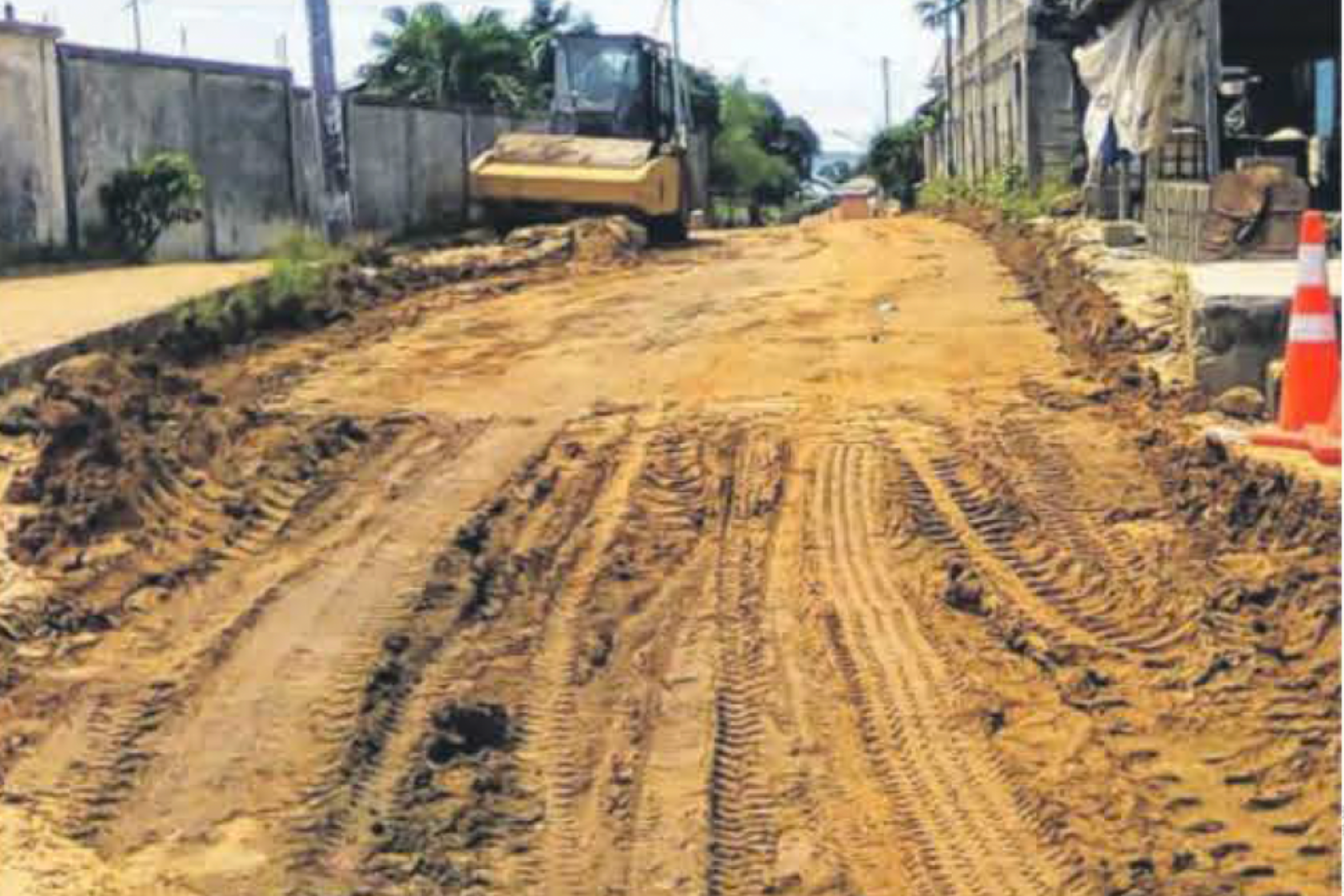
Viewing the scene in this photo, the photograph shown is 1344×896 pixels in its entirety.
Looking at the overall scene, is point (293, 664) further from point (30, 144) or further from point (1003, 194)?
point (1003, 194)

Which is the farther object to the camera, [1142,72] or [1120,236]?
[1142,72]

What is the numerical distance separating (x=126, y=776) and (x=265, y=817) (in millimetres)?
548

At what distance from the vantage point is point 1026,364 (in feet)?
37.0

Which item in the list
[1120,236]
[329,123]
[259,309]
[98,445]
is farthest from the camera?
[329,123]

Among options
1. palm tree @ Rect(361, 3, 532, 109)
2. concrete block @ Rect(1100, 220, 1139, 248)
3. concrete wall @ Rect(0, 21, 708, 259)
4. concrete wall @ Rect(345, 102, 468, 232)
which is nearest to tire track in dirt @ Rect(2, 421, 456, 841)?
concrete block @ Rect(1100, 220, 1139, 248)

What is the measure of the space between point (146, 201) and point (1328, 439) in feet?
50.7

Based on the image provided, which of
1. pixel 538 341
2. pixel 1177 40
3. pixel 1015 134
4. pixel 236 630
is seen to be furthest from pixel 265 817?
pixel 1015 134

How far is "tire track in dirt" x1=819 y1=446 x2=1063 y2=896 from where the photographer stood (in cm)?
519

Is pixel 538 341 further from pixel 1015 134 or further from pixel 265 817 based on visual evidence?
pixel 1015 134

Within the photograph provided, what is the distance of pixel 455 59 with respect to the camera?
165ft

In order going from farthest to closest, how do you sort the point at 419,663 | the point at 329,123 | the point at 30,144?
the point at 329,123, the point at 30,144, the point at 419,663

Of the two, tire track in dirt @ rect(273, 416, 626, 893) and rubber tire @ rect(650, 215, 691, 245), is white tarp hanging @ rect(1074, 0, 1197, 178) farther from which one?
tire track in dirt @ rect(273, 416, 626, 893)

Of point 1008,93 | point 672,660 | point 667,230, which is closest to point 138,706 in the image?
point 672,660

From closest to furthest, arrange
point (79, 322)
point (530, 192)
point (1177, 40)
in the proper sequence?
point (79, 322)
point (1177, 40)
point (530, 192)
